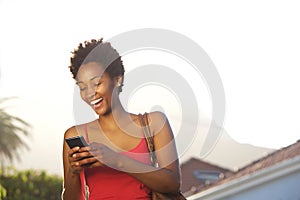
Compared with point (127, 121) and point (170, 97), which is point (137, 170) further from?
point (170, 97)

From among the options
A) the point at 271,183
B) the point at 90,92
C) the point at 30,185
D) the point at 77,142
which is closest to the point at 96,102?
the point at 90,92

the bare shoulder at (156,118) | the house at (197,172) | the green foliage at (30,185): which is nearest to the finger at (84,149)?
the bare shoulder at (156,118)

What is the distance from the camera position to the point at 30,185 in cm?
1581

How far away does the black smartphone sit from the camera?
6.00 ft

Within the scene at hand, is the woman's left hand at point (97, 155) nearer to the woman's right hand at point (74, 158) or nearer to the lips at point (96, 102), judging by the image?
the woman's right hand at point (74, 158)

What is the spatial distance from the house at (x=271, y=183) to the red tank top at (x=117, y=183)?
8.85 metres

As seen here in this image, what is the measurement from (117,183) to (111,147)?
0.10 meters

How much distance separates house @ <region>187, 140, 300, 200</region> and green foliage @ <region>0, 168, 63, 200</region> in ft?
16.5

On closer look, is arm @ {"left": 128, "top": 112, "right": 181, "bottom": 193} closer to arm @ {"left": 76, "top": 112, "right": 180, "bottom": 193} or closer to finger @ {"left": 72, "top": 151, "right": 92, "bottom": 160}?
arm @ {"left": 76, "top": 112, "right": 180, "bottom": 193}

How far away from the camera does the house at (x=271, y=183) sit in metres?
10.9

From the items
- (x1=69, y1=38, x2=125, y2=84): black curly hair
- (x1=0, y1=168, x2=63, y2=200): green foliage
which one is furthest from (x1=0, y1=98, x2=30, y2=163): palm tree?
(x1=69, y1=38, x2=125, y2=84): black curly hair

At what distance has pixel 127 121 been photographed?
78.5 inches

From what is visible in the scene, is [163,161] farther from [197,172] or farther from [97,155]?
[197,172]

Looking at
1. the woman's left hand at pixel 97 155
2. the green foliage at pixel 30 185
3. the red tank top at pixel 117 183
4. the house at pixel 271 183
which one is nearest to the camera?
the woman's left hand at pixel 97 155
